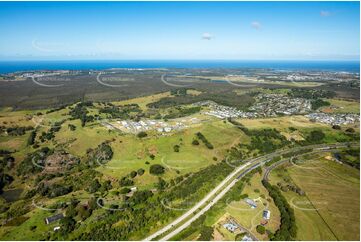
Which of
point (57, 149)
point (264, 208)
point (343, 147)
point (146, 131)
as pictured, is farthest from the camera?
point (146, 131)

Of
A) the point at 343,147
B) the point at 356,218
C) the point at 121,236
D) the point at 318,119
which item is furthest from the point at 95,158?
the point at 318,119

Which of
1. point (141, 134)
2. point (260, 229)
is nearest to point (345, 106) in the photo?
point (141, 134)

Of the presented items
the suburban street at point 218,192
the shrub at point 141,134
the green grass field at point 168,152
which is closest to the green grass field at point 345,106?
the suburban street at point 218,192

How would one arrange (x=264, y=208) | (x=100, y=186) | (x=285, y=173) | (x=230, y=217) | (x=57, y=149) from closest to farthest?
(x=230, y=217)
(x=264, y=208)
(x=100, y=186)
(x=285, y=173)
(x=57, y=149)

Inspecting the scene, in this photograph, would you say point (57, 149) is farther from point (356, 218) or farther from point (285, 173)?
point (356, 218)

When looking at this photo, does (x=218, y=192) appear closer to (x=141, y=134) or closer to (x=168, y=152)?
(x=168, y=152)

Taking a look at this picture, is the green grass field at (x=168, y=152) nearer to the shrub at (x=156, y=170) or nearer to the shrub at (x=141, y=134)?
the shrub at (x=156, y=170)

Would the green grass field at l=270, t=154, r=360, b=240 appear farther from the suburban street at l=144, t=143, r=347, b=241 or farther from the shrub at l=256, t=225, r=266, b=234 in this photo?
the suburban street at l=144, t=143, r=347, b=241
